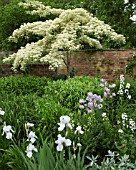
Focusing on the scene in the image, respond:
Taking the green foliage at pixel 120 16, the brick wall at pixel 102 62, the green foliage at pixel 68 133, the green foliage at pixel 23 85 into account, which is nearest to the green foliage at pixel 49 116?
the green foliage at pixel 68 133

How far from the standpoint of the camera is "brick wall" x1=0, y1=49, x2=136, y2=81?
9320 millimetres

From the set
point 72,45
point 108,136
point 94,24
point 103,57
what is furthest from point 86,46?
point 108,136

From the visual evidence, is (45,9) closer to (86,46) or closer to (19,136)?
(86,46)

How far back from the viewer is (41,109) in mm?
4527

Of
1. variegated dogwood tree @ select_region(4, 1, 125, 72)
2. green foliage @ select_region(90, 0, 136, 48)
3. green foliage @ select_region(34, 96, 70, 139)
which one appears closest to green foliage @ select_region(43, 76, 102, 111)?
green foliage @ select_region(34, 96, 70, 139)

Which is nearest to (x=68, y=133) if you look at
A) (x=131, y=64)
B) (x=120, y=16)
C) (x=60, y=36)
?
(x=60, y=36)

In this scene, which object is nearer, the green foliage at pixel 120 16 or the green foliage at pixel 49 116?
the green foliage at pixel 49 116

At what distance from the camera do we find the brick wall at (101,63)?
932 centimetres

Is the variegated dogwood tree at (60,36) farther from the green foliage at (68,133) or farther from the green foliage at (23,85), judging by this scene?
the green foliage at (68,133)

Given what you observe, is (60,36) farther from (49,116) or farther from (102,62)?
(49,116)

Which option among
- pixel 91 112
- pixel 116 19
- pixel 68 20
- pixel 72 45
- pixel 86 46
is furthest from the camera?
pixel 116 19

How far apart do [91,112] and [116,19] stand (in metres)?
7.71

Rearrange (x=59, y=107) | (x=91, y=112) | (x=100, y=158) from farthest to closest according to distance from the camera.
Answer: (x=59, y=107), (x=91, y=112), (x=100, y=158)

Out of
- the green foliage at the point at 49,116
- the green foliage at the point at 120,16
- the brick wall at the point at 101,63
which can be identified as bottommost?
the brick wall at the point at 101,63
